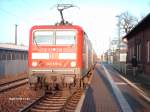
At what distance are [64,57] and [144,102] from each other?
4.01 meters

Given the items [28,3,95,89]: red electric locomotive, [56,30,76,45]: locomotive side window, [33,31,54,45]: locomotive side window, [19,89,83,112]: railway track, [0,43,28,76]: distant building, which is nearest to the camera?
[19,89,83,112]: railway track

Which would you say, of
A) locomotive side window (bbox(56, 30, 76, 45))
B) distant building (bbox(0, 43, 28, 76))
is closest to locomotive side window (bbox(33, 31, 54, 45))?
locomotive side window (bbox(56, 30, 76, 45))

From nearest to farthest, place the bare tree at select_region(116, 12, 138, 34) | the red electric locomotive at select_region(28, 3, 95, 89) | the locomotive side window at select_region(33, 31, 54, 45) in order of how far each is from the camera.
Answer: the red electric locomotive at select_region(28, 3, 95, 89)
the locomotive side window at select_region(33, 31, 54, 45)
the bare tree at select_region(116, 12, 138, 34)

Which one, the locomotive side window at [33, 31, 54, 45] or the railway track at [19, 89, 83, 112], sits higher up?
the locomotive side window at [33, 31, 54, 45]

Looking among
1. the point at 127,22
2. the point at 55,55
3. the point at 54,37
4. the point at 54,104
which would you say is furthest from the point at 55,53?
the point at 127,22

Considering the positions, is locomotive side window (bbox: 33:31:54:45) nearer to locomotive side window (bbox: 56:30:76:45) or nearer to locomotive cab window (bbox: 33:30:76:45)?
locomotive cab window (bbox: 33:30:76:45)

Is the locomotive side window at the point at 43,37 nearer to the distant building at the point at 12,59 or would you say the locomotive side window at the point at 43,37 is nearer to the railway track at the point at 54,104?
the railway track at the point at 54,104

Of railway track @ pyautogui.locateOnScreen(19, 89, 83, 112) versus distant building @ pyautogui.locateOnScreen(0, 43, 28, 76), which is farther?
distant building @ pyautogui.locateOnScreen(0, 43, 28, 76)

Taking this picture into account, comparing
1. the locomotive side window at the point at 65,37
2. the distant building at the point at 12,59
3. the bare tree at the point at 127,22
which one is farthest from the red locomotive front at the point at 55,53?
the bare tree at the point at 127,22

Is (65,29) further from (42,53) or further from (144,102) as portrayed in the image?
(144,102)

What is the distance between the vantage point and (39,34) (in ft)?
50.8

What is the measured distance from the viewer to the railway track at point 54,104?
1148cm

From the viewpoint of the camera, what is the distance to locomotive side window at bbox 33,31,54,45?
50.6ft

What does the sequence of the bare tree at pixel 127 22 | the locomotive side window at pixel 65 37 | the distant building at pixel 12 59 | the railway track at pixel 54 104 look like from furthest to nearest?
the bare tree at pixel 127 22, the distant building at pixel 12 59, the locomotive side window at pixel 65 37, the railway track at pixel 54 104
